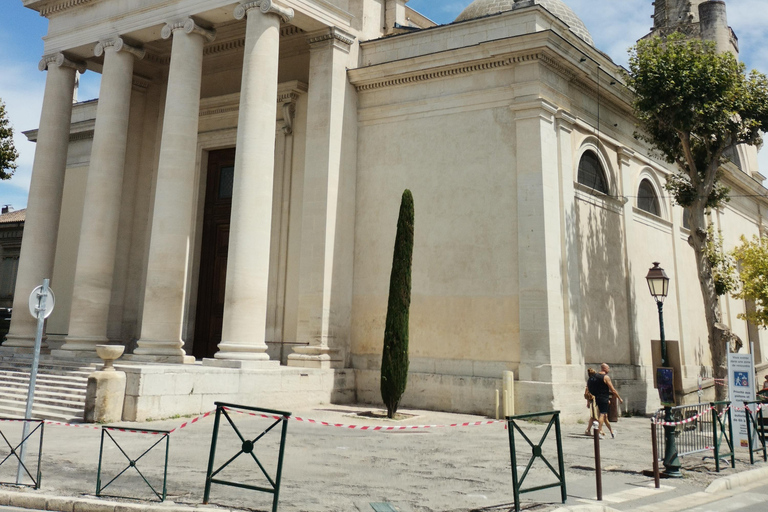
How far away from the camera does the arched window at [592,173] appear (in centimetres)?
1855

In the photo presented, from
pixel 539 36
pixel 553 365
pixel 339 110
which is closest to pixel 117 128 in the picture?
pixel 339 110

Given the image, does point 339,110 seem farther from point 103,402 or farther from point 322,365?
point 103,402

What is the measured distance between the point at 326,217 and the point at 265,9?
5540 mm

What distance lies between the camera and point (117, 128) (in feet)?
61.2

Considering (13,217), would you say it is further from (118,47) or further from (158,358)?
(158,358)

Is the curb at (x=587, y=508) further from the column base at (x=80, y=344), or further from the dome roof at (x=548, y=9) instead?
the dome roof at (x=548, y=9)

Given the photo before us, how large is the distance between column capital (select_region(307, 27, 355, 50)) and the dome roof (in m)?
5.29

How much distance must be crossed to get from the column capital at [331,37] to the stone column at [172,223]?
3.37 metres

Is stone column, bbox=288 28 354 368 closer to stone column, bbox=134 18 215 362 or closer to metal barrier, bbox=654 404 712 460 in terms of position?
stone column, bbox=134 18 215 362

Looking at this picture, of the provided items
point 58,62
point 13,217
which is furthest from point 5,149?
point 13,217

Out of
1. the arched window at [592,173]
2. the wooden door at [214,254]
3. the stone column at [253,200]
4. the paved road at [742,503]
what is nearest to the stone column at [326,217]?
the stone column at [253,200]

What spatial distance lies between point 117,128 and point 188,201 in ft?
12.9

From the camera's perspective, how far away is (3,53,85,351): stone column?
62.6ft

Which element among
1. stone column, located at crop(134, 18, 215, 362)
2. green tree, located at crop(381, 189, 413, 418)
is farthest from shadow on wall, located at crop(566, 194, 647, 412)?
stone column, located at crop(134, 18, 215, 362)
